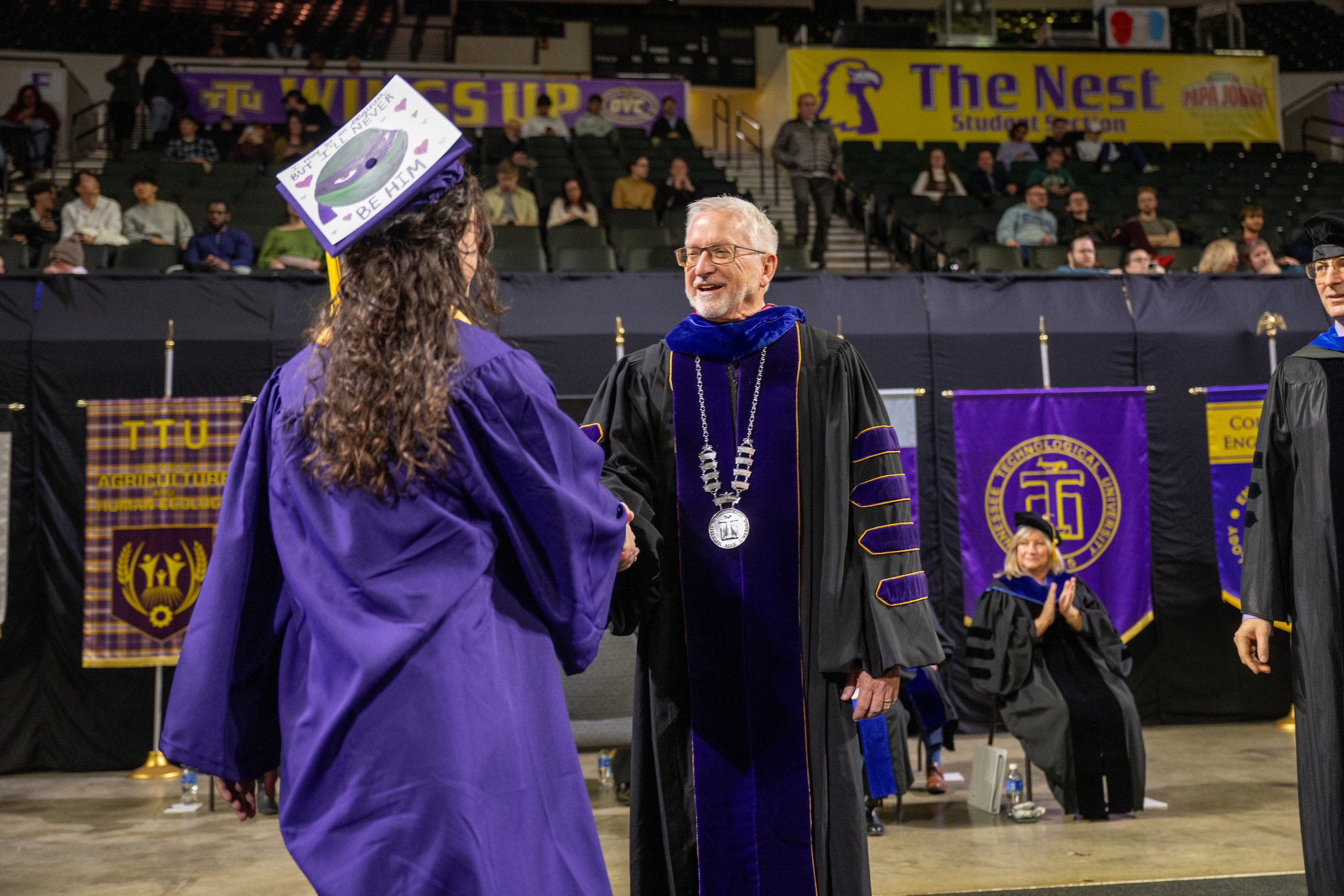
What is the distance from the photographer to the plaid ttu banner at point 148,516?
6.23 metres

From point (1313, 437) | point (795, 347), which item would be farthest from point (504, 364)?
point (1313, 437)

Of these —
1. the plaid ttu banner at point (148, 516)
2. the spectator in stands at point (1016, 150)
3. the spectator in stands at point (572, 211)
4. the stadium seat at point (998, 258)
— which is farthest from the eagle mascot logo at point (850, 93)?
the plaid ttu banner at point (148, 516)

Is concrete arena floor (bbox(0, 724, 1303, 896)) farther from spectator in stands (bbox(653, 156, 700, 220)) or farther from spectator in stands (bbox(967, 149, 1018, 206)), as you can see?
spectator in stands (bbox(967, 149, 1018, 206))

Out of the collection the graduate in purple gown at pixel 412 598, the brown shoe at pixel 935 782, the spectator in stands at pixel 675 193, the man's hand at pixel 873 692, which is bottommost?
the brown shoe at pixel 935 782

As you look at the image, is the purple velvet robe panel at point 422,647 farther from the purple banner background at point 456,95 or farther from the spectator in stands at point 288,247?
the purple banner background at point 456,95

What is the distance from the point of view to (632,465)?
2623mm

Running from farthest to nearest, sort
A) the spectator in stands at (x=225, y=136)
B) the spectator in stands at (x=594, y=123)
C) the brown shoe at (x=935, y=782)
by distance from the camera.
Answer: the spectator in stands at (x=594, y=123) → the spectator in stands at (x=225, y=136) → the brown shoe at (x=935, y=782)

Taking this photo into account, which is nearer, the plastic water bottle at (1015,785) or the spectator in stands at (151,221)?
the plastic water bottle at (1015,785)

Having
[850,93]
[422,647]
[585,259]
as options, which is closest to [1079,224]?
[585,259]

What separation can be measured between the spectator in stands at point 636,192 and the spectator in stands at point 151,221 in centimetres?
372

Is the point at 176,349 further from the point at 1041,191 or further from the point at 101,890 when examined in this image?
the point at 1041,191

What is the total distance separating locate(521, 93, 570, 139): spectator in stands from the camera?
12711mm

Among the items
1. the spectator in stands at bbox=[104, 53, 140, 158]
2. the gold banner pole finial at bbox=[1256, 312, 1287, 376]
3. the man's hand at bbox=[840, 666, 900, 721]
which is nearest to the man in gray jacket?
the gold banner pole finial at bbox=[1256, 312, 1287, 376]

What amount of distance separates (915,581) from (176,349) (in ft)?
17.9
